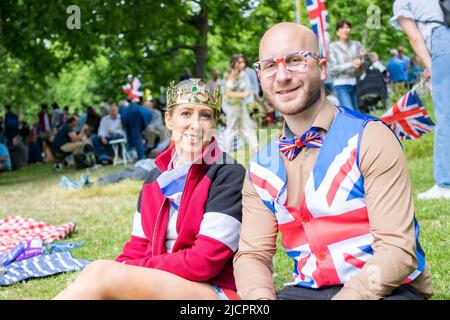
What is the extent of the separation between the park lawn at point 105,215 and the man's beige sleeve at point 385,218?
112 cm

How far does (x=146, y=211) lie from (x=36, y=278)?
2069mm

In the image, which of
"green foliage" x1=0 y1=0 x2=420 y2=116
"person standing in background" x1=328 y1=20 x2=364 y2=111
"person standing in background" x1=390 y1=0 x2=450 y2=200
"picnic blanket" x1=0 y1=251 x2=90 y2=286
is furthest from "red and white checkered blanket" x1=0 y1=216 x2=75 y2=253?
"green foliage" x1=0 y1=0 x2=420 y2=116

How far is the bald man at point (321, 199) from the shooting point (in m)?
2.60

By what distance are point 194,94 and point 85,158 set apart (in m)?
15.1

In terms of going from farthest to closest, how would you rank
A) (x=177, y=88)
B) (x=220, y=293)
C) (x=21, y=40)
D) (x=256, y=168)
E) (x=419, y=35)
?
(x=21, y=40) < (x=419, y=35) < (x=177, y=88) < (x=220, y=293) < (x=256, y=168)

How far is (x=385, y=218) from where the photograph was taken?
2.59 meters

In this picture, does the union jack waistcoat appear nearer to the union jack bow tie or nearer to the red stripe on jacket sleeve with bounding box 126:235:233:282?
the union jack bow tie

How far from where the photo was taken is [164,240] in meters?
3.37

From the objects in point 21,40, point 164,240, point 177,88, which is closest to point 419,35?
point 177,88

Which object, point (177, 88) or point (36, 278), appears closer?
point (177, 88)

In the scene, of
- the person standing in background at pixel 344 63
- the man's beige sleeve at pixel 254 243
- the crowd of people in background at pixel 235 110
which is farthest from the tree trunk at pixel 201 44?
the man's beige sleeve at pixel 254 243

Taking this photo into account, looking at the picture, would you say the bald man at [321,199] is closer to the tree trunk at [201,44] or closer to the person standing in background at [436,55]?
the person standing in background at [436,55]
